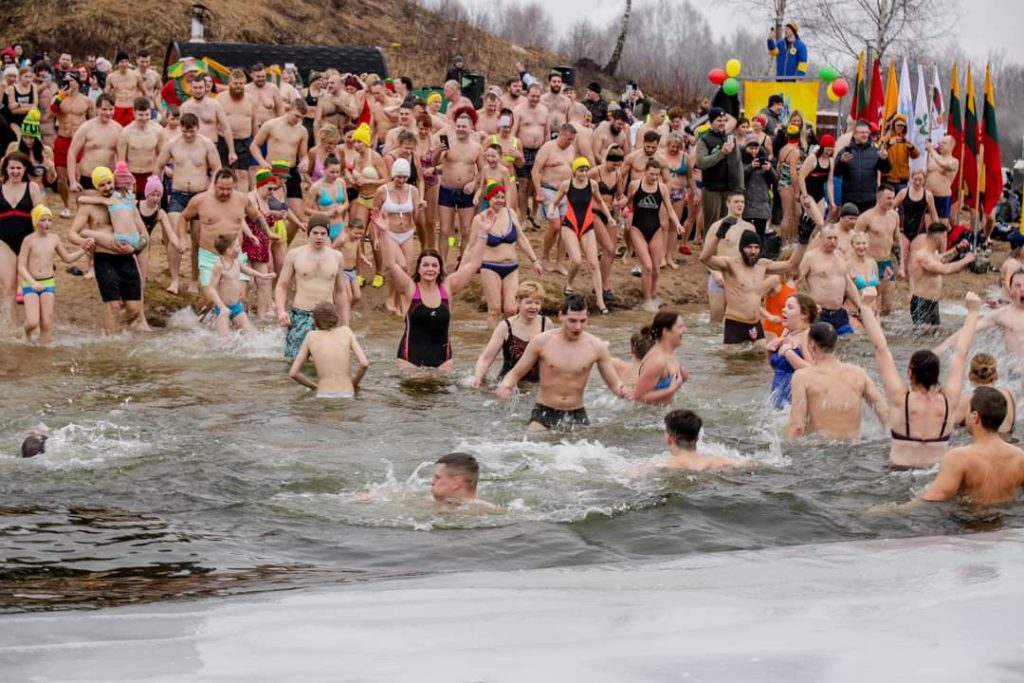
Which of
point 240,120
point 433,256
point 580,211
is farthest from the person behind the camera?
point 240,120

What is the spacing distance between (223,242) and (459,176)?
3.53 meters

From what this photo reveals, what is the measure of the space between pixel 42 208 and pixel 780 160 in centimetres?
973

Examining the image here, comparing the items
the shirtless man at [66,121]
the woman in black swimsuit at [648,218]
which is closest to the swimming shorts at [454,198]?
the woman in black swimsuit at [648,218]

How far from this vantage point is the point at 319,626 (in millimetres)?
5910

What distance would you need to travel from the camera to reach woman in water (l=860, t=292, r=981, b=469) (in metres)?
8.60

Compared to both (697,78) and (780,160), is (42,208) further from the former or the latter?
(697,78)

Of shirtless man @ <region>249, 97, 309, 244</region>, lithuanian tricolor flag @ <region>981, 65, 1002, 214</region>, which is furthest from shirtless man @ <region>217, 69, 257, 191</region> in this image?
lithuanian tricolor flag @ <region>981, 65, 1002, 214</region>

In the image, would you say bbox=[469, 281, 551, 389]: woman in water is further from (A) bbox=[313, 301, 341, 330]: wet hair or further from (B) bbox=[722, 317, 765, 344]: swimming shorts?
(B) bbox=[722, 317, 765, 344]: swimming shorts

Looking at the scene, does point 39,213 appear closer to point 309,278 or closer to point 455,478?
point 309,278

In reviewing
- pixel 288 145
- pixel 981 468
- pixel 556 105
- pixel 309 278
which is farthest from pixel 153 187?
pixel 981 468

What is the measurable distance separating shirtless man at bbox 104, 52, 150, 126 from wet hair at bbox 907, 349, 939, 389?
11.6 meters

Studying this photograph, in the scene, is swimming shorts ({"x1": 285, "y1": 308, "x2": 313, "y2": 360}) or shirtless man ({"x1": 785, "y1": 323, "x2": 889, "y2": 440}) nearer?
shirtless man ({"x1": 785, "y1": 323, "x2": 889, "y2": 440})

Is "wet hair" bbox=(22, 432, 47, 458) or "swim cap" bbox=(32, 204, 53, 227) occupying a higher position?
"swim cap" bbox=(32, 204, 53, 227)

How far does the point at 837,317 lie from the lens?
1377 cm
